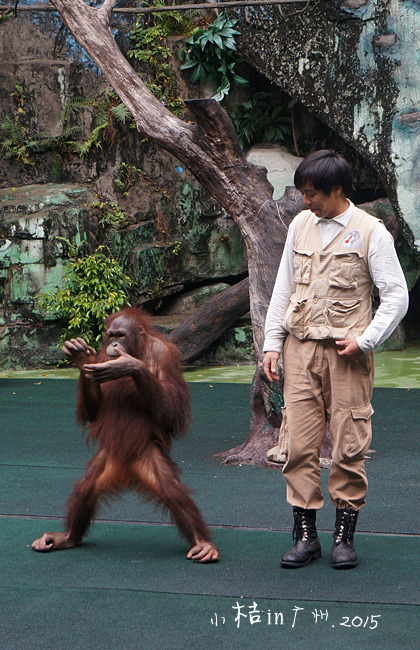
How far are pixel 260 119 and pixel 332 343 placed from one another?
Result: 7.36m

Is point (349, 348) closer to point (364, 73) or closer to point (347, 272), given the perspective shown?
point (347, 272)

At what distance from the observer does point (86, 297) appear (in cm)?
875

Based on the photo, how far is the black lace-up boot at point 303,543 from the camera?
3.08 m

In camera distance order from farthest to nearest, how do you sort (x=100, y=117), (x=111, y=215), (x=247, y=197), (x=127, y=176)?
(x=127, y=176) → (x=100, y=117) → (x=111, y=215) → (x=247, y=197)

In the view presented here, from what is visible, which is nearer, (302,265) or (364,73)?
(302,265)

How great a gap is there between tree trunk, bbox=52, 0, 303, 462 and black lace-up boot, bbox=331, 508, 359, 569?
185 centimetres

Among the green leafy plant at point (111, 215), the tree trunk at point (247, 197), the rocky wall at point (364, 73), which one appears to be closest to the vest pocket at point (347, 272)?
the tree trunk at point (247, 197)

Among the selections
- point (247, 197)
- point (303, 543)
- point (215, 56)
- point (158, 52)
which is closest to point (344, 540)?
point (303, 543)

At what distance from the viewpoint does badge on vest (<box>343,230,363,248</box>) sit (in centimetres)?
303

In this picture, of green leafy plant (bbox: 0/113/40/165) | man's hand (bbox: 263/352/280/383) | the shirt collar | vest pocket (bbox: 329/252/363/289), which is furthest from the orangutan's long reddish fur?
green leafy plant (bbox: 0/113/40/165)

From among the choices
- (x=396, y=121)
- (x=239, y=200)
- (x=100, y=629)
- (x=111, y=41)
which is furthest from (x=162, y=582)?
(x=396, y=121)

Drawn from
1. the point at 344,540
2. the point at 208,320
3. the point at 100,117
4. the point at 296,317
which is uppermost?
the point at 100,117

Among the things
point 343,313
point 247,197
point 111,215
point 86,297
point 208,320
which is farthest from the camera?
point 111,215

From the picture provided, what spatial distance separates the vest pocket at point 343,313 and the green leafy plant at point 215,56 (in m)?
6.83
